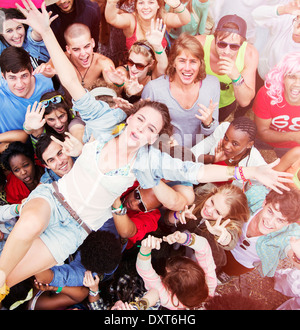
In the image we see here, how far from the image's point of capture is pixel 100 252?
1887 millimetres

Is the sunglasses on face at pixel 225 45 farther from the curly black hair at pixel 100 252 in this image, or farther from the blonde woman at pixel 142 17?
the curly black hair at pixel 100 252

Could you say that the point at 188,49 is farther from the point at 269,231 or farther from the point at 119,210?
the point at 269,231

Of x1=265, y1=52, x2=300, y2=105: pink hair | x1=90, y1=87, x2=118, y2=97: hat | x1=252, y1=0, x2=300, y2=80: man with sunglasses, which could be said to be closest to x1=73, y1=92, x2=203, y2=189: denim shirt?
x1=90, y1=87, x2=118, y2=97: hat

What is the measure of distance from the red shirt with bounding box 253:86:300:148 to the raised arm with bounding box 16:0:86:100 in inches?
39.0

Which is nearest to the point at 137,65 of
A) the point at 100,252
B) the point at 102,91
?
the point at 102,91

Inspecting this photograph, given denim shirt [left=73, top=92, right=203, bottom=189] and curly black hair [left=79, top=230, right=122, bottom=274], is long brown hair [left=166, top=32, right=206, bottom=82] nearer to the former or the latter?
denim shirt [left=73, top=92, right=203, bottom=189]

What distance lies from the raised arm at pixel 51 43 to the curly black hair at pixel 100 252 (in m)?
0.83

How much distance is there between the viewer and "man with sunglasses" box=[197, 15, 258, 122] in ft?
5.73

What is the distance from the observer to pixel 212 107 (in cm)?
183

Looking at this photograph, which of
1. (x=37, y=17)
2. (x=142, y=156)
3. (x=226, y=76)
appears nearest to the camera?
(x=37, y=17)

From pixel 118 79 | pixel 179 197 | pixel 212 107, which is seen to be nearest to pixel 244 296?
pixel 179 197

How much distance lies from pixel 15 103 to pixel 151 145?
32.6 inches

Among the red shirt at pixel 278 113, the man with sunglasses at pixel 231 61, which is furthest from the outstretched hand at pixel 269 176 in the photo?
the man with sunglasses at pixel 231 61
